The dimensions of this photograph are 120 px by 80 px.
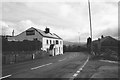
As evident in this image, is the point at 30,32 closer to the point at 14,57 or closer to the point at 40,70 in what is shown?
the point at 14,57

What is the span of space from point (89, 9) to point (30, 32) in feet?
92.7

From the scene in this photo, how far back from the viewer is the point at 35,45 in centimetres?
3575

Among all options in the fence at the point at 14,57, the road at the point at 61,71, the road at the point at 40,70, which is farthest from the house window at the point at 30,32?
the road at the point at 61,71

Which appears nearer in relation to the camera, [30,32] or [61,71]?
[61,71]

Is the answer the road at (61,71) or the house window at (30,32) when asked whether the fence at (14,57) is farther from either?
the house window at (30,32)

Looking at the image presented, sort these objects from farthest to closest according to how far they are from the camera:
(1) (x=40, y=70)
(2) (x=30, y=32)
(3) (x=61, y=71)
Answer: (2) (x=30, y=32)
(1) (x=40, y=70)
(3) (x=61, y=71)

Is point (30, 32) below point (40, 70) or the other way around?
the other way around

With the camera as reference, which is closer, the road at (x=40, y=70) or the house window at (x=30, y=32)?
the road at (x=40, y=70)

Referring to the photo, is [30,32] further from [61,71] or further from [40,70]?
[61,71]

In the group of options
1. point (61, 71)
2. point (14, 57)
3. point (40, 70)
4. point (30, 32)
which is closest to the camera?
point (61, 71)

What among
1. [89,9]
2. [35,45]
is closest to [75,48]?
[35,45]

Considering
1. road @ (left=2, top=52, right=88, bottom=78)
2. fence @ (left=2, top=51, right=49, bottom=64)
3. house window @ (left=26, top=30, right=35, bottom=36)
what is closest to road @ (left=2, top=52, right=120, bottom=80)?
road @ (left=2, top=52, right=88, bottom=78)

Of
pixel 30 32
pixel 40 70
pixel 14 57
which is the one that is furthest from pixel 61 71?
pixel 30 32

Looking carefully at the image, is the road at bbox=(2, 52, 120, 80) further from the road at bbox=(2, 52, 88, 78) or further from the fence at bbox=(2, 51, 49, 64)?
the fence at bbox=(2, 51, 49, 64)
